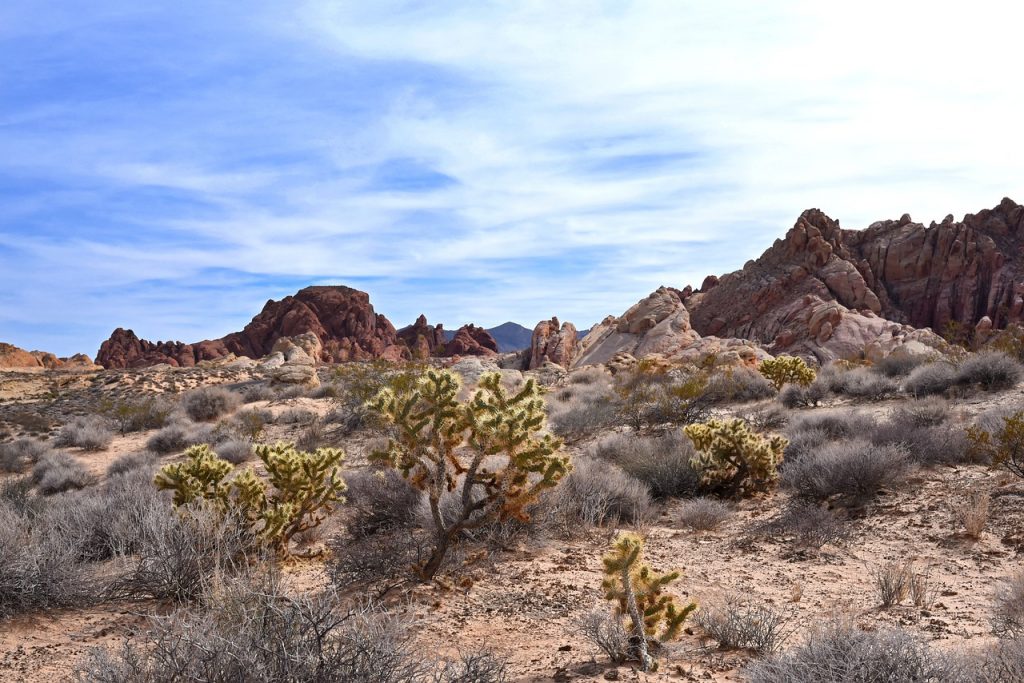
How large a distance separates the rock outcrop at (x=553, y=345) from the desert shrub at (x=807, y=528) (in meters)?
32.1

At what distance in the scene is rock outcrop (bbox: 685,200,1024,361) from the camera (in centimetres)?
4541

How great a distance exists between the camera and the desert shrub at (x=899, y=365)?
1872 centimetres

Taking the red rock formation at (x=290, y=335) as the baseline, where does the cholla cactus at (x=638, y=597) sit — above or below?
below

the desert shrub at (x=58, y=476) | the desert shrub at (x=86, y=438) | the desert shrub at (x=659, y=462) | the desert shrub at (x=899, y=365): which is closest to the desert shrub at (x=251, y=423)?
the desert shrub at (x=86, y=438)

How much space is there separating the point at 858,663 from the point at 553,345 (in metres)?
38.7

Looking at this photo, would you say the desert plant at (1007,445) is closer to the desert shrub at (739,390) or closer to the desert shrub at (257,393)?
the desert shrub at (739,390)

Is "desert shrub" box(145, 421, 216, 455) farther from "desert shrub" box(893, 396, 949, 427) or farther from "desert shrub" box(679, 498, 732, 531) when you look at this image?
"desert shrub" box(893, 396, 949, 427)

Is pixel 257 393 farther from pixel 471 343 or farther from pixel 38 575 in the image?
pixel 471 343

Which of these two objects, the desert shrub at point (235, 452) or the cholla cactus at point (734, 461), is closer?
the cholla cactus at point (734, 461)

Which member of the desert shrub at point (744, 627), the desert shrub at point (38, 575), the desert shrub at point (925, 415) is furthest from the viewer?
the desert shrub at point (925, 415)

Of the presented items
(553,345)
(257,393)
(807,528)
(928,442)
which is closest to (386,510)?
(807,528)

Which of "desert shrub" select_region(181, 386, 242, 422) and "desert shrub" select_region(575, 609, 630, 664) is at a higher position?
"desert shrub" select_region(181, 386, 242, 422)

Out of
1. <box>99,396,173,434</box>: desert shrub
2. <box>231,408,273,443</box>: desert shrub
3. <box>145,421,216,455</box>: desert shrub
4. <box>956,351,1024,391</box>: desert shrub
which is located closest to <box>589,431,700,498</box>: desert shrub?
<box>956,351,1024,391</box>: desert shrub

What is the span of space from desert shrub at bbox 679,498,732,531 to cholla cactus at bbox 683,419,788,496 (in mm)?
1098
